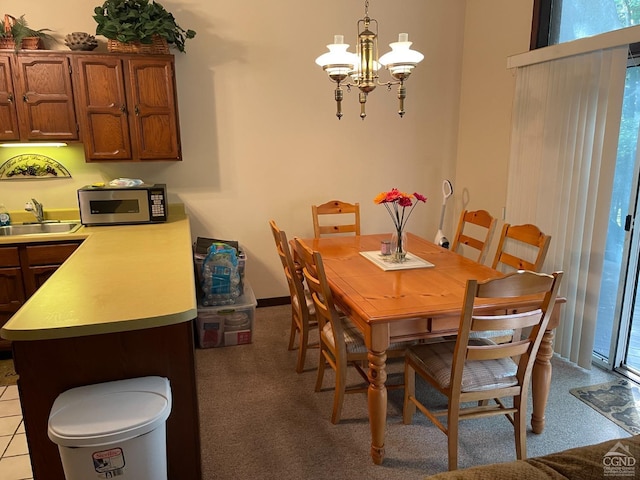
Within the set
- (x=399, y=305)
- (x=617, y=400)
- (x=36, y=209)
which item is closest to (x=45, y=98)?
(x=36, y=209)

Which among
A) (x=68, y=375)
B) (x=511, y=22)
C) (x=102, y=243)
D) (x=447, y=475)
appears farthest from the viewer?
(x=511, y=22)

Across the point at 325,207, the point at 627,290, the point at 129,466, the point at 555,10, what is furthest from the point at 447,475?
the point at 555,10

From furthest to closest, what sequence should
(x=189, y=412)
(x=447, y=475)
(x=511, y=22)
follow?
(x=511, y=22)
(x=189, y=412)
(x=447, y=475)

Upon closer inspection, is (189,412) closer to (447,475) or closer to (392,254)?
(447,475)

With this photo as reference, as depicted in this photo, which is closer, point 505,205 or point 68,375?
point 68,375

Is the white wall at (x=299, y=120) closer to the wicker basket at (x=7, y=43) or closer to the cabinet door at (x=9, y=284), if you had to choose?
the wicker basket at (x=7, y=43)

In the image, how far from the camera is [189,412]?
5.75 ft

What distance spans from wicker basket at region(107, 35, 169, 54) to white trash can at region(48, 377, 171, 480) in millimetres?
2618

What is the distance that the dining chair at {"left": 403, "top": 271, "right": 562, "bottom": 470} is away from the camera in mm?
1784

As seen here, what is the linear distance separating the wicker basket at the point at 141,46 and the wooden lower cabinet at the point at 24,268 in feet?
4.74

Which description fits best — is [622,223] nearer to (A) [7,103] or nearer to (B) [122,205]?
(B) [122,205]

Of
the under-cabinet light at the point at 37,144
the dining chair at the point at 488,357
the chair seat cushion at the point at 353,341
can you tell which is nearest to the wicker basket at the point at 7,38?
the under-cabinet light at the point at 37,144

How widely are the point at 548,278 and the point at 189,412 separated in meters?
1.54

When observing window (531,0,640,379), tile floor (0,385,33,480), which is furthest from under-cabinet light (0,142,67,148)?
window (531,0,640,379)
